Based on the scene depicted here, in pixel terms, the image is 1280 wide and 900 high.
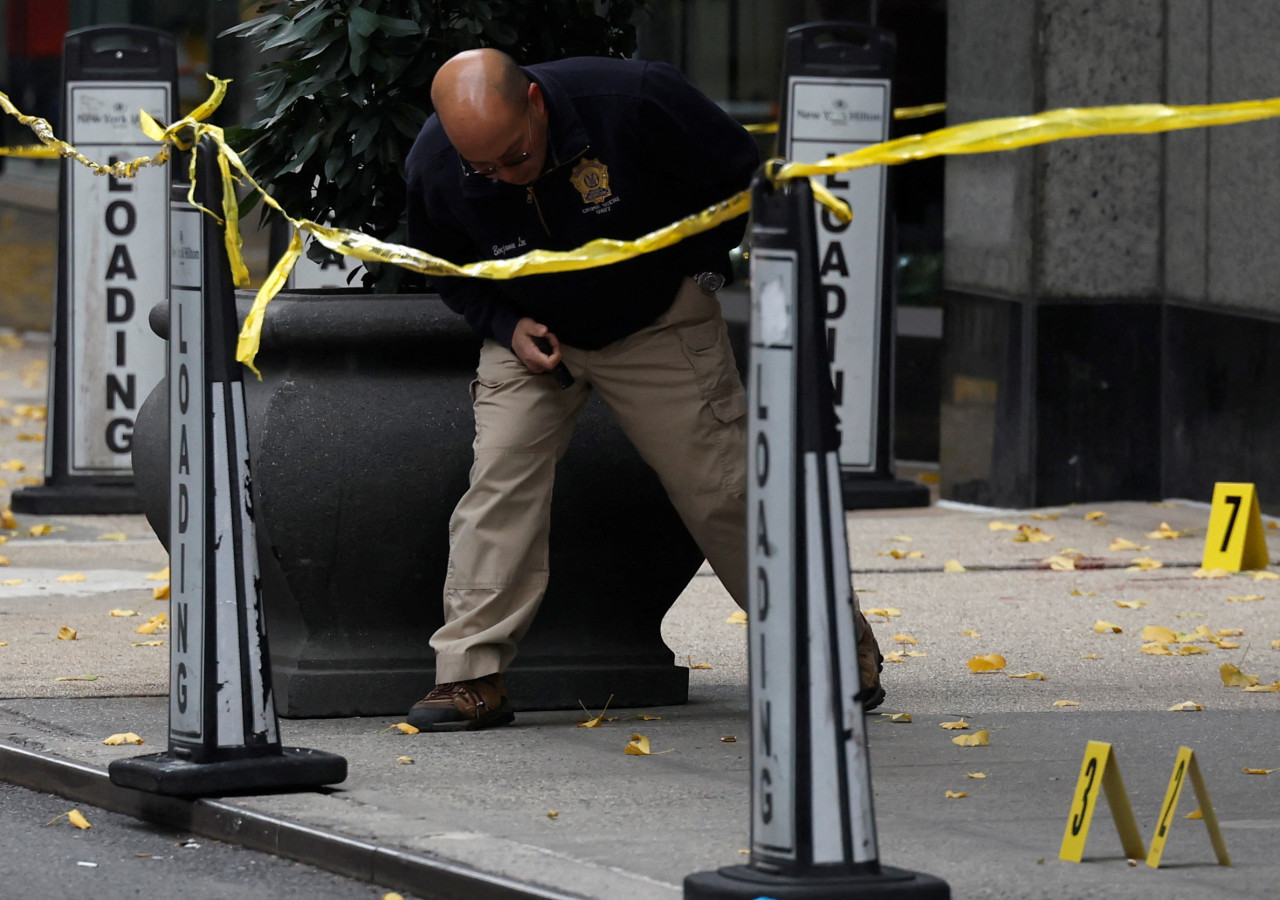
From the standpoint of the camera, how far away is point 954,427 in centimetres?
1116

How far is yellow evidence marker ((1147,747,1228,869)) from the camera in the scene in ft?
14.1

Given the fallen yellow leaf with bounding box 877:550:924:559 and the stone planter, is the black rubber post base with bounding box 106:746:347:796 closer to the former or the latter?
the stone planter

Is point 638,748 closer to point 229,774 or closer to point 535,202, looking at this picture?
point 229,774

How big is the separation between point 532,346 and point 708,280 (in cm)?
46

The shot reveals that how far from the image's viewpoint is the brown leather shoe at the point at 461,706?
575 centimetres

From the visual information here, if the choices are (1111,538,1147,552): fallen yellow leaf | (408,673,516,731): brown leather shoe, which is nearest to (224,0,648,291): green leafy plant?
(408,673,516,731): brown leather shoe

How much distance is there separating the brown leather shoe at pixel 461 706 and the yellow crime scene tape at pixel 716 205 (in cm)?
101

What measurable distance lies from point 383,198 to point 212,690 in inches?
76.0

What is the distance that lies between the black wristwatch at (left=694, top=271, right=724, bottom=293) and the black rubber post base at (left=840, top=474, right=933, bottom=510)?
16.5ft

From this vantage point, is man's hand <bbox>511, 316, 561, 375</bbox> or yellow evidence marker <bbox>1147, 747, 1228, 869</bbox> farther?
man's hand <bbox>511, 316, 561, 375</bbox>

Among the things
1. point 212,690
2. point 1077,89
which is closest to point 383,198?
point 212,690

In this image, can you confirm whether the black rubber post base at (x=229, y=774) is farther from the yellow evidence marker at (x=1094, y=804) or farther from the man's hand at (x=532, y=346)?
the yellow evidence marker at (x=1094, y=804)

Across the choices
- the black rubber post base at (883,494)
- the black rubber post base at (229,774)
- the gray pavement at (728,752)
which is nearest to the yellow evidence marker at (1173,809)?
the gray pavement at (728,752)

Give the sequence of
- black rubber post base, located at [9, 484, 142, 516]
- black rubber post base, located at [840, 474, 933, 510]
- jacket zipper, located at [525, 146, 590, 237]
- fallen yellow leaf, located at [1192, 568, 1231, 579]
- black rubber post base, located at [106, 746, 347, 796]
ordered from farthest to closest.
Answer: black rubber post base, located at [840, 474, 933, 510] → black rubber post base, located at [9, 484, 142, 516] → fallen yellow leaf, located at [1192, 568, 1231, 579] → jacket zipper, located at [525, 146, 590, 237] → black rubber post base, located at [106, 746, 347, 796]
